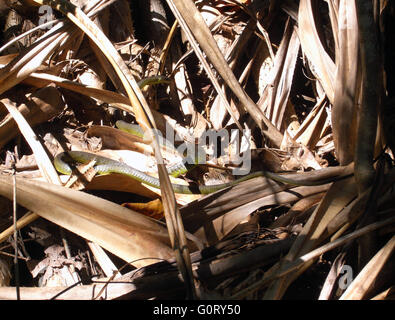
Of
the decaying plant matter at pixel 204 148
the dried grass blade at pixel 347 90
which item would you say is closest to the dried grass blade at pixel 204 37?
the decaying plant matter at pixel 204 148

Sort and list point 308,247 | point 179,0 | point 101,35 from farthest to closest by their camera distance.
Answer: point 179,0 → point 101,35 → point 308,247

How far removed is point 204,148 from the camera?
242 centimetres

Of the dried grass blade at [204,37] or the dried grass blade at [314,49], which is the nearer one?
the dried grass blade at [204,37]

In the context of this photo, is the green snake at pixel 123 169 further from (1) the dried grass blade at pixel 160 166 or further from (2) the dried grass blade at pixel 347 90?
(1) the dried grass blade at pixel 160 166

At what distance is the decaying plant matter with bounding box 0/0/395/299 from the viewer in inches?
56.7

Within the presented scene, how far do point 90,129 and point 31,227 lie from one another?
25.2 inches

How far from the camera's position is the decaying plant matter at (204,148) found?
1.44 meters

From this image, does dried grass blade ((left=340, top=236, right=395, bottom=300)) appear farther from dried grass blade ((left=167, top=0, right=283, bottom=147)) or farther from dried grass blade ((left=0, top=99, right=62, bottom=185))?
dried grass blade ((left=0, top=99, right=62, bottom=185))

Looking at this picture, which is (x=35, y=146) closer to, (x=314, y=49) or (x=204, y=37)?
(x=204, y=37)

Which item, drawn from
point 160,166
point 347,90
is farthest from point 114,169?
point 347,90

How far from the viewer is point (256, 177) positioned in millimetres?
1764

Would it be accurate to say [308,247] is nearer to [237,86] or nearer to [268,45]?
[237,86]

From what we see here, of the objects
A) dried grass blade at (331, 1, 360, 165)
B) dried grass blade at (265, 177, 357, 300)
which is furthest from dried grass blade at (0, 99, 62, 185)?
dried grass blade at (331, 1, 360, 165)
